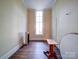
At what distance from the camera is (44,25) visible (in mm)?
10844

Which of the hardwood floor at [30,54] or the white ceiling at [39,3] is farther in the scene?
the white ceiling at [39,3]

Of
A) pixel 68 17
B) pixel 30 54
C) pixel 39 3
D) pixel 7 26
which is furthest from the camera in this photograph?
Result: pixel 39 3

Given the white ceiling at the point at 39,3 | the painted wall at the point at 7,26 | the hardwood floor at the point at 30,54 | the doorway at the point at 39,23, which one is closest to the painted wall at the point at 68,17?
the hardwood floor at the point at 30,54

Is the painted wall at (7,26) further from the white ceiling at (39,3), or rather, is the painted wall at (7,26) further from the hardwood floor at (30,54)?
the white ceiling at (39,3)

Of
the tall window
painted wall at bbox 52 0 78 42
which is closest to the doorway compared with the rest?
the tall window

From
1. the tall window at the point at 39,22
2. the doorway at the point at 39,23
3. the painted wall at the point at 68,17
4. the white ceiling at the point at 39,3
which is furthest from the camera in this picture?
the tall window at the point at 39,22

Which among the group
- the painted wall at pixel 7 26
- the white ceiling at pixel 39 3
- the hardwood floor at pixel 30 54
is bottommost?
the hardwood floor at pixel 30 54

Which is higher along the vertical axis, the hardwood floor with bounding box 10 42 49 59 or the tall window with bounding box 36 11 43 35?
the tall window with bounding box 36 11 43 35

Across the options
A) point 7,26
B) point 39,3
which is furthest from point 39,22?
point 7,26

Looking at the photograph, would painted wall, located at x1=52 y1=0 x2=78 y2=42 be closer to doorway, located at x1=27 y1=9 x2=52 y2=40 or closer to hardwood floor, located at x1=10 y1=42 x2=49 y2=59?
hardwood floor, located at x1=10 y1=42 x2=49 y2=59

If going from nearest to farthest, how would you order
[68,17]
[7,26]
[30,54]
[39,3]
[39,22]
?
[68,17] < [7,26] < [30,54] < [39,3] < [39,22]

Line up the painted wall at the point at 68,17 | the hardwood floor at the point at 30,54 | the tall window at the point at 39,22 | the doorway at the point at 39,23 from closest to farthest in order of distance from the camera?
the painted wall at the point at 68,17, the hardwood floor at the point at 30,54, the doorway at the point at 39,23, the tall window at the point at 39,22

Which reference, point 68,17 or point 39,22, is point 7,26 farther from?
point 39,22

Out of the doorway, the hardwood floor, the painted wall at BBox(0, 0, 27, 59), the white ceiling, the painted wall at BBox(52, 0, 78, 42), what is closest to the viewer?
the painted wall at BBox(52, 0, 78, 42)
